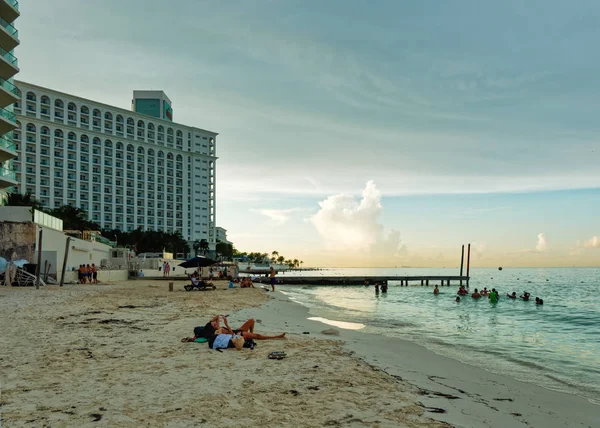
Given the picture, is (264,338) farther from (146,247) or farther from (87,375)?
(146,247)

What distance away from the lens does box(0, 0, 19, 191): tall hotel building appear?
3809 cm

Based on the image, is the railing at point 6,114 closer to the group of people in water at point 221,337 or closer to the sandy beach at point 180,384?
the sandy beach at point 180,384

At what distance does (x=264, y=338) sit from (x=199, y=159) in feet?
484

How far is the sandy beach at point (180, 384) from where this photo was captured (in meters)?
5.54

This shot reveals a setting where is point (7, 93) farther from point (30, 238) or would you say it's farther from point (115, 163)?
point (115, 163)

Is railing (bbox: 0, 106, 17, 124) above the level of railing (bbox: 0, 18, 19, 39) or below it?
below

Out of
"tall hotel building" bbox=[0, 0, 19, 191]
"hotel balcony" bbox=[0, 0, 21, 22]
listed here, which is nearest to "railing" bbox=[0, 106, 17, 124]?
"tall hotel building" bbox=[0, 0, 19, 191]

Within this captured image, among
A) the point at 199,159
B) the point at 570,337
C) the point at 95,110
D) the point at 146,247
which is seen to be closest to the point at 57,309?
the point at 570,337

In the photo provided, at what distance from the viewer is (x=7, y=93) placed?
128ft

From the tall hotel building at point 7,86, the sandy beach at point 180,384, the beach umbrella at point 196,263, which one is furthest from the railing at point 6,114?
the sandy beach at point 180,384

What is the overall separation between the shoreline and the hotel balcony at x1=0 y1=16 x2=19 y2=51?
44.4 m

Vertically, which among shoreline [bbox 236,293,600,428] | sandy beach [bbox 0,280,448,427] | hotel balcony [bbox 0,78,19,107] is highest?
hotel balcony [bbox 0,78,19,107]

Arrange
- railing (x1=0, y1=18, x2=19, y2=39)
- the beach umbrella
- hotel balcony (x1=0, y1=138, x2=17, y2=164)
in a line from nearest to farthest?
the beach umbrella
hotel balcony (x1=0, y1=138, x2=17, y2=164)
railing (x1=0, y1=18, x2=19, y2=39)

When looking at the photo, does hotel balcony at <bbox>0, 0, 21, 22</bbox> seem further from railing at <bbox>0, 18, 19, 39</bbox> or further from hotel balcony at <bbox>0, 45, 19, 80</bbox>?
hotel balcony at <bbox>0, 45, 19, 80</bbox>
